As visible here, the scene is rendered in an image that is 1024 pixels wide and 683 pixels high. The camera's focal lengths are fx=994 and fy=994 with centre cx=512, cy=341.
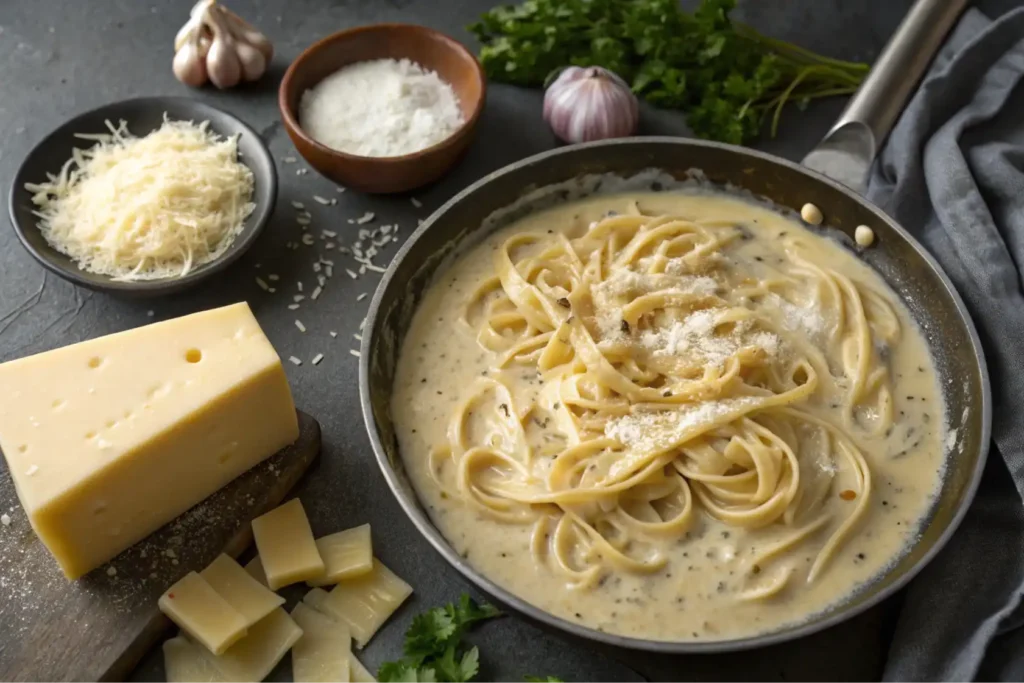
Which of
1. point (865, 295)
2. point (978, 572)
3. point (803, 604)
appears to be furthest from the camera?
point (865, 295)

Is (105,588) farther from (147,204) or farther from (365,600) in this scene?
(147,204)

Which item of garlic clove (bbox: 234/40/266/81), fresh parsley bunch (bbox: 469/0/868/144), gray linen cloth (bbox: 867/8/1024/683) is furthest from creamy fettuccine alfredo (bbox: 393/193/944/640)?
garlic clove (bbox: 234/40/266/81)

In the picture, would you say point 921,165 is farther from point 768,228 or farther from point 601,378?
point 601,378

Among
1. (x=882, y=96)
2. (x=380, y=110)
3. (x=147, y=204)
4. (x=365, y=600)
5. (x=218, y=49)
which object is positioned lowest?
(x=365, y=600)

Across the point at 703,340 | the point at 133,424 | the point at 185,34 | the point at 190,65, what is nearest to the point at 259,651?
the point at 133,424

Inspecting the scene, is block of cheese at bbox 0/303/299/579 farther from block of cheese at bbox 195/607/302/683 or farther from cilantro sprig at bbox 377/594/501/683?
cilantro sprig at bbox 377/594/501/683

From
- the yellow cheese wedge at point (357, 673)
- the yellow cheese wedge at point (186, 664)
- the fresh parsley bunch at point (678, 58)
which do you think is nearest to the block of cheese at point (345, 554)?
the yellow cheese wedge at point (357, 673)

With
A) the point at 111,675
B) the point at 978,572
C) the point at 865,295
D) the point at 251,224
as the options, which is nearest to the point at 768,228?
the point at 865,295
